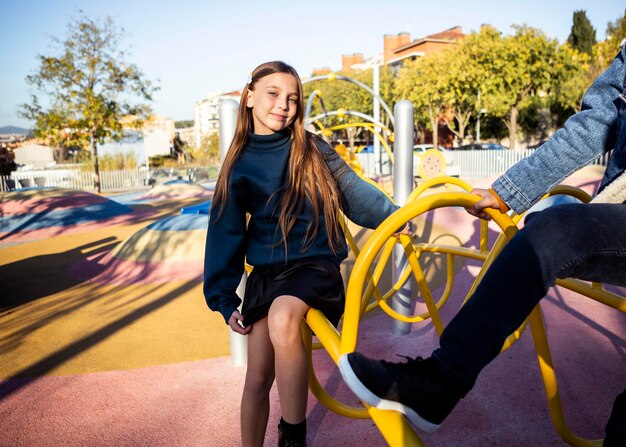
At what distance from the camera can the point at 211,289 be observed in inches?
71.3

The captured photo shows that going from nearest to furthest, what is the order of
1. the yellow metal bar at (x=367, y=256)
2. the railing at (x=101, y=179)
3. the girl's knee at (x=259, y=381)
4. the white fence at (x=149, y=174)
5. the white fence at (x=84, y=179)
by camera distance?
the yellow metal bar at (x=367, y=256) < the girl's knee at (x=259, y=381) < the white fence at (x=149, y=174) < the white fence at (x=84, y=179) < the railing at (x=101, y=179)

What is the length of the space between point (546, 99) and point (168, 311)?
102 feet

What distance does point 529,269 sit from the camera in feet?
3.40

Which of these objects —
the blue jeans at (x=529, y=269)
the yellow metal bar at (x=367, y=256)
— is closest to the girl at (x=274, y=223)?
the yellow metal bar at (x=367, y=256)

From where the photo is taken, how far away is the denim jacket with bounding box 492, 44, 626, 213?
1.36 meters

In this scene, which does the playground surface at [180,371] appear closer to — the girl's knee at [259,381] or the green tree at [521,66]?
the girl's knee at [259,381]

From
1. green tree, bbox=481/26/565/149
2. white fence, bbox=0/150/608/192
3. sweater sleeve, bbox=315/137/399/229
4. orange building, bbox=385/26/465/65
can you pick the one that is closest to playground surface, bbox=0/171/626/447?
sweater sleeve, bbox=315/137/399/229

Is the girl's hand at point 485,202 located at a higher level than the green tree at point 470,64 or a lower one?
lower

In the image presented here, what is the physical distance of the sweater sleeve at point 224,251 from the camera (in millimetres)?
1789

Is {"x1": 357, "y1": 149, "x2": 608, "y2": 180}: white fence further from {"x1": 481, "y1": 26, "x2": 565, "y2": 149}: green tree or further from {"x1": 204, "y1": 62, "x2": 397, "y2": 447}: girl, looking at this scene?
{"x1": 204, "y1": 62, "x2": 397, "y2": 447}: girl

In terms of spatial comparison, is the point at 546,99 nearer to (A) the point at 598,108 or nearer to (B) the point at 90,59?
(B) the point at 90,59

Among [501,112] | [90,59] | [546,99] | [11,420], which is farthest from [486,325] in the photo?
[546,99]

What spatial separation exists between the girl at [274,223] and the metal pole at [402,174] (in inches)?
60.9

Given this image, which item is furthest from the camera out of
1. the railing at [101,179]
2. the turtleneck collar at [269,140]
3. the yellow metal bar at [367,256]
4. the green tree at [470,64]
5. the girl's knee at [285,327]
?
the railing at [101,179]
